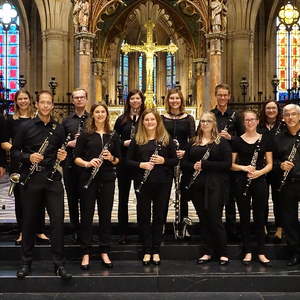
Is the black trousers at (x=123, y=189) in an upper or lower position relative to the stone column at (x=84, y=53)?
lower

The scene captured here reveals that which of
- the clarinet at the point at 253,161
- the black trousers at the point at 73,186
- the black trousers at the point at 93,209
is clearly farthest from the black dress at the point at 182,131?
the black trousers at the point at 73,186

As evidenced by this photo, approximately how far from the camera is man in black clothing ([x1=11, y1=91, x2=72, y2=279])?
5402 millimetres

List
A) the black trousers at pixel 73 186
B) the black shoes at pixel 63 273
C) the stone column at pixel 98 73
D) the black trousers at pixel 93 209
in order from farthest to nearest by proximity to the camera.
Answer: the stone column at pixel 98 73 → the black trousers at pixel 73 186 → the black trousers at pixel 93 209 → the black shoes at pixel 63 273

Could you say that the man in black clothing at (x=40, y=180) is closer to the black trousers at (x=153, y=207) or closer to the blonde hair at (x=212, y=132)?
the black trousers at (x=153, y=207)

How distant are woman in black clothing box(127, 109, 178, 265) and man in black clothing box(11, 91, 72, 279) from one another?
0.89m

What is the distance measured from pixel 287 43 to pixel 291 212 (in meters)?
23.0

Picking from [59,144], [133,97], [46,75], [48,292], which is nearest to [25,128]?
[59,144]

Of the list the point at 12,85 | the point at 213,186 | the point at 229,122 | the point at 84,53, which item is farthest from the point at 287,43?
the point at 213,186

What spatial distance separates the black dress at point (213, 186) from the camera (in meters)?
5.77

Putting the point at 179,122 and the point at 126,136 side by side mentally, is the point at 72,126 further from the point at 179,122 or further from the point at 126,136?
the point at 179,122

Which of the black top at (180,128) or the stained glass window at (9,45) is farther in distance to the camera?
the stained glass window at (9,45)

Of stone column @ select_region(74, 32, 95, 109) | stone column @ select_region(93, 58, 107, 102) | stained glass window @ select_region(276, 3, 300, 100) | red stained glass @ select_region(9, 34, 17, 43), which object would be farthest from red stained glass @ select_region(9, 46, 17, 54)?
stained glass window @ select_region(276, 3, 300, 100)

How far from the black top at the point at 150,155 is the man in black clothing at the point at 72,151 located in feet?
2.36

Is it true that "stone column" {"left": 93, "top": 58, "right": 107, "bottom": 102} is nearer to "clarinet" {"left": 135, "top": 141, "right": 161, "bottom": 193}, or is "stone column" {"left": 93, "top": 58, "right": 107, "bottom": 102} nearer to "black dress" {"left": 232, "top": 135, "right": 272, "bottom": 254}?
"clarinet" {"left": 135, "top": 141, "right": 161, "bottom": 193}
